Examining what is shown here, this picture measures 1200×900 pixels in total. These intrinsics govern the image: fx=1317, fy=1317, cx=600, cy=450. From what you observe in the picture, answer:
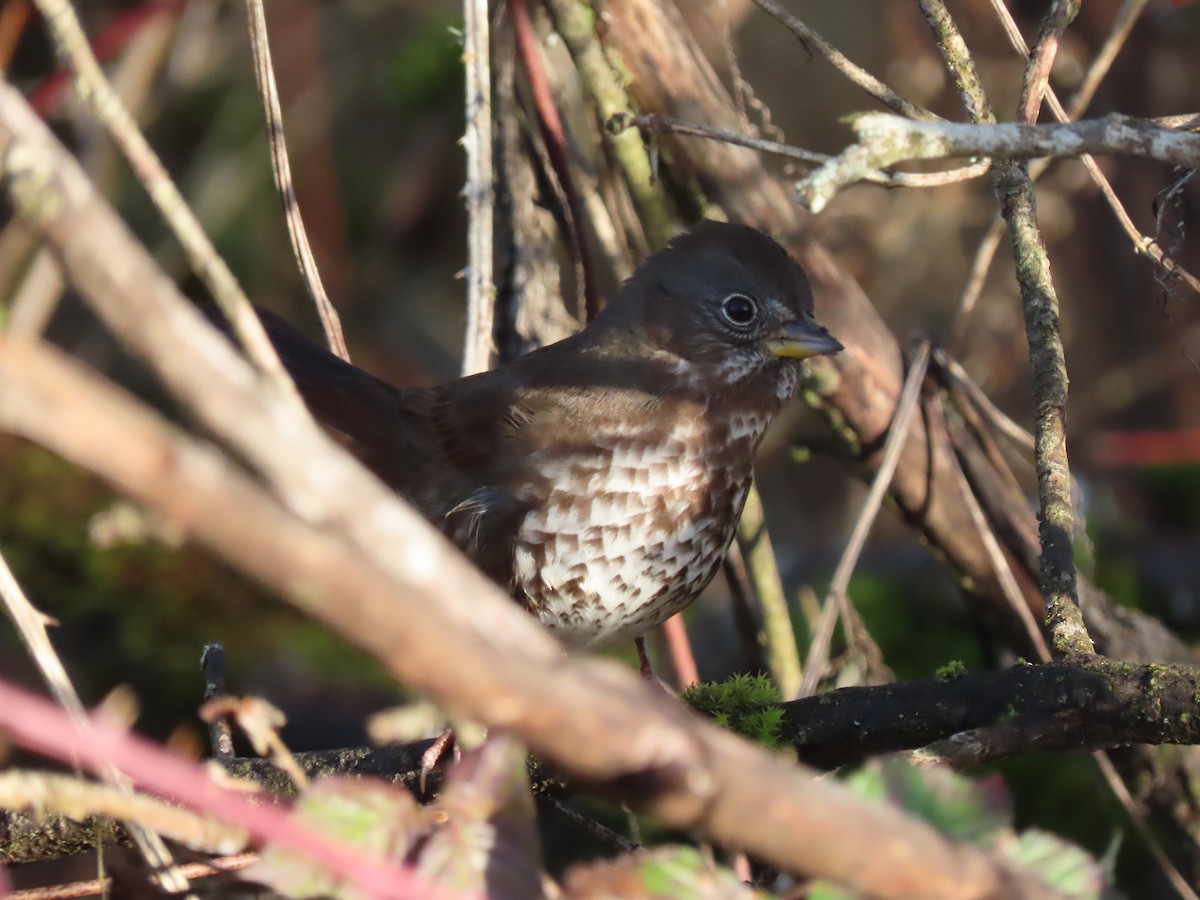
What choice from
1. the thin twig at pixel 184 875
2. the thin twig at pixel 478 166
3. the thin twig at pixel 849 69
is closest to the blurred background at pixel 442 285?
the thin twig at pixel 478 166

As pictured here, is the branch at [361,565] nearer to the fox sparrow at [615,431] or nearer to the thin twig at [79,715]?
the thin twig at [79,715]

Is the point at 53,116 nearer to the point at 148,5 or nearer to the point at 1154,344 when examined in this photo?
the point at 148,5

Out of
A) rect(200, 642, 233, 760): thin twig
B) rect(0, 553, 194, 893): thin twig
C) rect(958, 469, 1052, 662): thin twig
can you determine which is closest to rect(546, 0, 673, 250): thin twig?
rect(958, 469, 1052, 662): thin twig

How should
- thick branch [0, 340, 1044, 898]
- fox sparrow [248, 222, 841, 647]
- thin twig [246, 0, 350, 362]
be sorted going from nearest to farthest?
thick branch [0, 340, 1044, 898] < thin twig [246, 0, 350, 362] < fox sparrow [248, 222, 841, 647]

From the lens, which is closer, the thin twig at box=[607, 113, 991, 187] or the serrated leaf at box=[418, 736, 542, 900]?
the serrated leaf at box=[418, 736, 542, 900]

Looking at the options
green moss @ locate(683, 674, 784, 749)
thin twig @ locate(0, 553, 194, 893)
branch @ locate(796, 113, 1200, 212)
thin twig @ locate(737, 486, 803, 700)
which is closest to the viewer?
branch @ locate(796, 113, 1200, 212)

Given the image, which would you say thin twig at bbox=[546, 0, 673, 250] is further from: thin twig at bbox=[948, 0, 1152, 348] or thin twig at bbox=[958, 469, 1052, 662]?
thin twig at bbox=[958, 469, 1052, 662]

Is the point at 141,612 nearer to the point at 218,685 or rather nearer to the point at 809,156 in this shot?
the point at 218,685

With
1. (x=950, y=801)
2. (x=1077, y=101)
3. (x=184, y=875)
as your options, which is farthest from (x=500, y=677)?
(x=1077, y=101)
